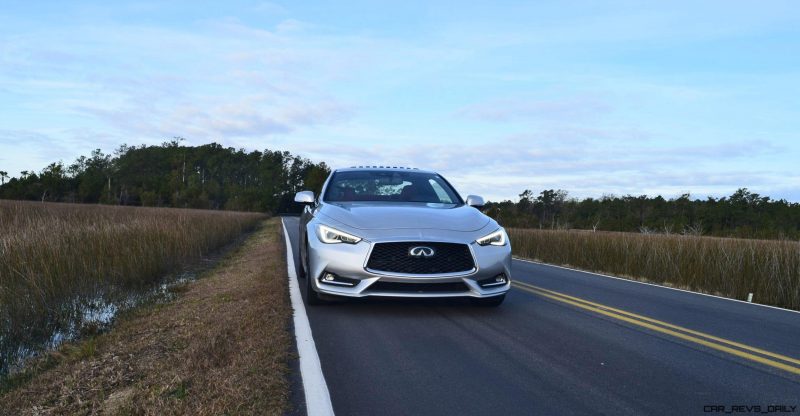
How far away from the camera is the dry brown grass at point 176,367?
3.55 m

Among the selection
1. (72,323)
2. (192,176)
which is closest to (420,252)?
(72,323)

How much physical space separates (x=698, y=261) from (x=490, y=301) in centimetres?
682

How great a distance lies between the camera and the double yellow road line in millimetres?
4883

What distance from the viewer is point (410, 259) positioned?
599 centimetres

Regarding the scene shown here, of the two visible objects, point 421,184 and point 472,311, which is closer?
point 472,311

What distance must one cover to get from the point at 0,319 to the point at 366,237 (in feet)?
13.8

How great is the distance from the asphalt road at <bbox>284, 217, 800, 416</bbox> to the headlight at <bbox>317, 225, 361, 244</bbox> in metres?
0.80

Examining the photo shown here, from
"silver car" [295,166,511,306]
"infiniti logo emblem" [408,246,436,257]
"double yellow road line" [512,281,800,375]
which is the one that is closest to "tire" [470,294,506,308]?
"silver car" [295,166,511,306]

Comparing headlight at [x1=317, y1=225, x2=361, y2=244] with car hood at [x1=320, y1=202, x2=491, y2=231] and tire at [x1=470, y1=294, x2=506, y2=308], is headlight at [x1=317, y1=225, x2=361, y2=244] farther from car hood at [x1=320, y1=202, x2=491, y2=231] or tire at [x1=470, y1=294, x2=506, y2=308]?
tire at [x1=470, y1=294, x2=506, y2=308]

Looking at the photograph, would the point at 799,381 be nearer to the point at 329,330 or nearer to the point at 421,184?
the point at 329,330

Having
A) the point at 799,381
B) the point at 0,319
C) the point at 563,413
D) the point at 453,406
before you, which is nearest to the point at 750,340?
the point at 799,381

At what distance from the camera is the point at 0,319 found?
6.57m

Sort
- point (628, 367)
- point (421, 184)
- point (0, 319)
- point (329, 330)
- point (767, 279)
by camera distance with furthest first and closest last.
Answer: point (767, 279) < point (421, 184) < point (0, 319) < point (329, 330) < point (628, 367)

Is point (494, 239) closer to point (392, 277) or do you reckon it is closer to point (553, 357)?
point (392, 277)
